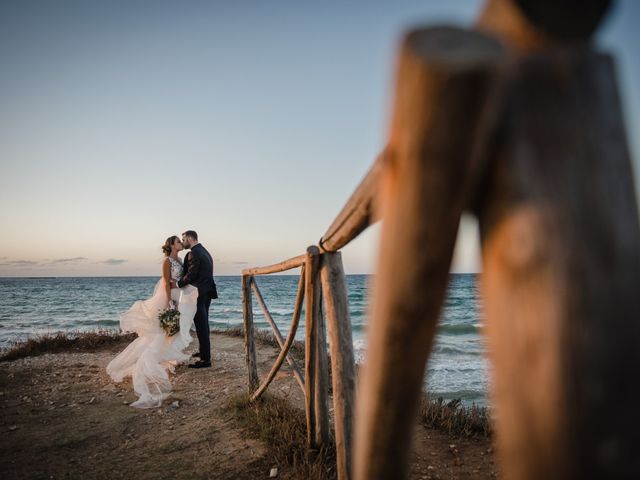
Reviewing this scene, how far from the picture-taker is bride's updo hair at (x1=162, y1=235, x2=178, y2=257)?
669cm

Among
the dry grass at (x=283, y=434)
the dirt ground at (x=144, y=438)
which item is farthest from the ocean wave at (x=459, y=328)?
the dry grass at (x=283, y=434)

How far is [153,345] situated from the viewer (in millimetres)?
5855

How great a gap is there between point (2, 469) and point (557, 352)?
4809mm

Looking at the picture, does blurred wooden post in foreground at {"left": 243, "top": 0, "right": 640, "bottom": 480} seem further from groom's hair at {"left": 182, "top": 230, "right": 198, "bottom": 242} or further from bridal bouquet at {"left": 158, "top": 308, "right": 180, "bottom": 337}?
groom's hair at {"left": 182, "top": 230, "right": 198, "bottom": 242}

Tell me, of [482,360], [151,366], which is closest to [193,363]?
[151,366]

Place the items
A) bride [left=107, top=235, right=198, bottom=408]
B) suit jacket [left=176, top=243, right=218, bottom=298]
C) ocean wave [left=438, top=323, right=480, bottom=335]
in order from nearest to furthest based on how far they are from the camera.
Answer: bride [left=107, top=235, right=198, bottom=408] < suit jacket [left=176, top=243, right=218, bottom=298] < ocean wave [left=438, top=323, right=480, bottom=335]

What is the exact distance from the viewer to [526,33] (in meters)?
0.55

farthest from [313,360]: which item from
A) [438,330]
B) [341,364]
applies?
[438,330]

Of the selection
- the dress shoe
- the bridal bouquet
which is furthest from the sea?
the bridal bouquet

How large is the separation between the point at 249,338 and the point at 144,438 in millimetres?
1607

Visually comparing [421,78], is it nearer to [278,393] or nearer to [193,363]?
[278,393]

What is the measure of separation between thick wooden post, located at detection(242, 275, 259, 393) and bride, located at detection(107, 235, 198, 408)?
133cm

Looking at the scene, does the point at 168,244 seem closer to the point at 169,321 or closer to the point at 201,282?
the point at 201,282

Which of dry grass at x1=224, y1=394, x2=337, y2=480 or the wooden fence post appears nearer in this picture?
the wooden fence post
